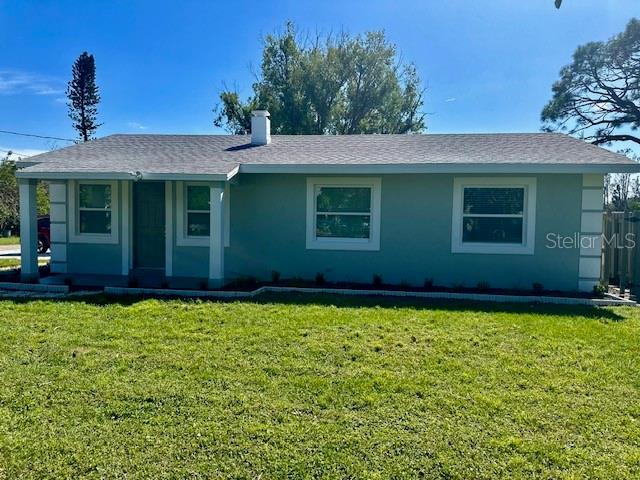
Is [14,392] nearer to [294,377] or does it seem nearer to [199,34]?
[294,377]

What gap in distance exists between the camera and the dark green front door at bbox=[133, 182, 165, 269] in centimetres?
1030

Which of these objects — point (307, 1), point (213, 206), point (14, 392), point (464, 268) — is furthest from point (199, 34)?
point (14, 392)

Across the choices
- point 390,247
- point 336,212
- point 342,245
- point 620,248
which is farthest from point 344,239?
point 620,248

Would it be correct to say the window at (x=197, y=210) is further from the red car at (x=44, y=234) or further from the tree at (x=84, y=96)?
the tree at (x=84, y=96)

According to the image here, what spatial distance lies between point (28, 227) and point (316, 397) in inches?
318

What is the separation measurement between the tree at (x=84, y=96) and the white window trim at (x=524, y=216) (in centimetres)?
3436

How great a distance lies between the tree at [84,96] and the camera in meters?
34.4

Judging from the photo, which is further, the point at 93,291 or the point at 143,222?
the point at 143,222

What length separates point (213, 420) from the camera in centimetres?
343

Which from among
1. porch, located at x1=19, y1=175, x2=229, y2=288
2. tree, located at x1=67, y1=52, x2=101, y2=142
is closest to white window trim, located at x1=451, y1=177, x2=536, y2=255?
porch, located at x1=19, y1=175, x2=229, y2=288

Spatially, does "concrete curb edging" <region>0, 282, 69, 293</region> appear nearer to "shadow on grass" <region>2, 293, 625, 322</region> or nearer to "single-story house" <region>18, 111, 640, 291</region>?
"single-story house" <region>18, 111, 640, 291</region>

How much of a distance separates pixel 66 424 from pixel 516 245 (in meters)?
8.20

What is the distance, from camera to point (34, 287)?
8539mm

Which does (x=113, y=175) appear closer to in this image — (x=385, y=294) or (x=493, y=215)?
(x=385, y=294)
